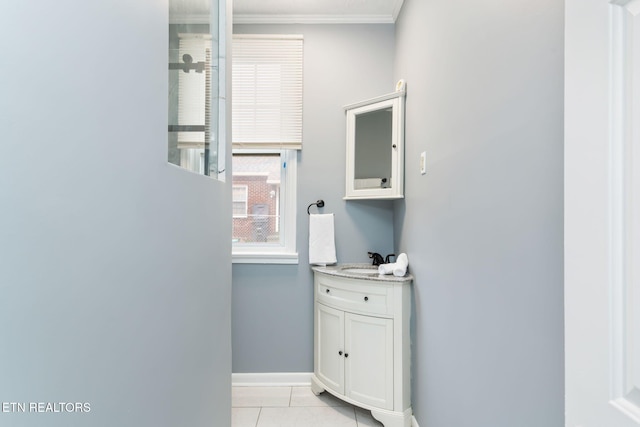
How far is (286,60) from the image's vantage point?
7.63 ft

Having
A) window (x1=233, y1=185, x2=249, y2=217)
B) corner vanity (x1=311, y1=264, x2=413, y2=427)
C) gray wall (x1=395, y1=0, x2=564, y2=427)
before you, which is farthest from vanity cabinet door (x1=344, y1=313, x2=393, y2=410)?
window (x1=233, y1=185, x2=249, y2=217)

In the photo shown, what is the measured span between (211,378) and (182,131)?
0.86 meters

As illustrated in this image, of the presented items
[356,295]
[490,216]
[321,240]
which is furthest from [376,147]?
[490,216]

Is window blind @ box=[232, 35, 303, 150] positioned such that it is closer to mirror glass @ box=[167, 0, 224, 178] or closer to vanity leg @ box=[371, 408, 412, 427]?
mirror glass @ box=[167, 0, 224, 178]

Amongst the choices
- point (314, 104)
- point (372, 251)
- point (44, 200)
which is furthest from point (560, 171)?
point (314, 104)

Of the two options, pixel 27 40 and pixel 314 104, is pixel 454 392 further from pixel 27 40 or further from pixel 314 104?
pixel 314 104

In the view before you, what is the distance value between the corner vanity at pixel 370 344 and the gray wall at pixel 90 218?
1199 mm

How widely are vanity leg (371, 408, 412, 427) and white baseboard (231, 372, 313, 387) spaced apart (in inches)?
27.5

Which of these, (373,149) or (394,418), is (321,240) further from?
(394,418)

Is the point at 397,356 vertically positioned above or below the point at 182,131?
below

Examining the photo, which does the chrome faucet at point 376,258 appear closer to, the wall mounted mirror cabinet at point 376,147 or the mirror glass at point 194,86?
the wall mounted mirror cabinet at point 376,147

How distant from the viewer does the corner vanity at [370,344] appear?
1758 millimetres

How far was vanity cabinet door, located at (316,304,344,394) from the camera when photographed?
1.96 metres

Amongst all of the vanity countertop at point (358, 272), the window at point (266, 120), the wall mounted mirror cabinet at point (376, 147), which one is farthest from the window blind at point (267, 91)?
the vanity countertop at point (358, 272)
